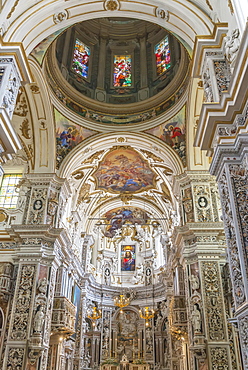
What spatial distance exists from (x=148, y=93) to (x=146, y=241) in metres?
13.2

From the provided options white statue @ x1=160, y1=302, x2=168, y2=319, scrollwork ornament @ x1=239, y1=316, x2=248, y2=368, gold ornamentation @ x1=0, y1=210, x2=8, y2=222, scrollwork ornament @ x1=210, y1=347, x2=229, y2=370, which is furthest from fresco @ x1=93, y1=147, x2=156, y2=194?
scrollwork ornament @ x1=239, y1=316, x2=248, y2=368

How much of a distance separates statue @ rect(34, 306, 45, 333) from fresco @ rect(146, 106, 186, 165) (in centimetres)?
829

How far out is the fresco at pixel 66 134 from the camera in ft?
50.1

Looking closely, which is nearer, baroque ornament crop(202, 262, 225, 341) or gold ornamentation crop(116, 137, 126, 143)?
baroque ornament crop(202, 262, 225, 341)

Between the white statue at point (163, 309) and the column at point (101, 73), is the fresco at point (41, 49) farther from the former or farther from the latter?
the white statue at point (163, 309)

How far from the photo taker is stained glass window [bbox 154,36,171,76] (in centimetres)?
1672

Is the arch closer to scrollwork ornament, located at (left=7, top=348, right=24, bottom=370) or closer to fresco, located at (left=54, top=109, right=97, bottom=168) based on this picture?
fresco, located at (left=54, top=109, right=97, bottom=168)

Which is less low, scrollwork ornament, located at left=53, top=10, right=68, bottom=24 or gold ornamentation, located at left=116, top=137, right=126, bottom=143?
gold ornamentation, located at left=116, top=137, right=126, bottom=143

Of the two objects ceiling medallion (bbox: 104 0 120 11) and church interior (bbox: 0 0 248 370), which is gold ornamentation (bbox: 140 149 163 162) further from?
ceiling medallion (bbox: 104 0 120 11)

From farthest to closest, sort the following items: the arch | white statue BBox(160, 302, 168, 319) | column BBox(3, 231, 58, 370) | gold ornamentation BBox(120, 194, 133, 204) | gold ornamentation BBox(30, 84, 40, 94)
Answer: gold ornamentation BBox(120, 194, 133, 204), white statue BBox(160, 302, 168, 319), gold ornamentation BBox(30, 84, 40, 94), column BBox(3, 231, 58, 370), the arch

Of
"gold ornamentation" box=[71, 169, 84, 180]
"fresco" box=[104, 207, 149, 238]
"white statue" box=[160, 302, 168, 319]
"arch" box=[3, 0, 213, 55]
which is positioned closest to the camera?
"arch" box=[3, 0, 213, 55]

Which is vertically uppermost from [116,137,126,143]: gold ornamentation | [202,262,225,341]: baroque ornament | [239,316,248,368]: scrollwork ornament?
[116,137,126,143]: gold ornamentation

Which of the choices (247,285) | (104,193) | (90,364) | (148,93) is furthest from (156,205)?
(247,285)

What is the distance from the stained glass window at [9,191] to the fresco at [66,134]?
2.30 meters
